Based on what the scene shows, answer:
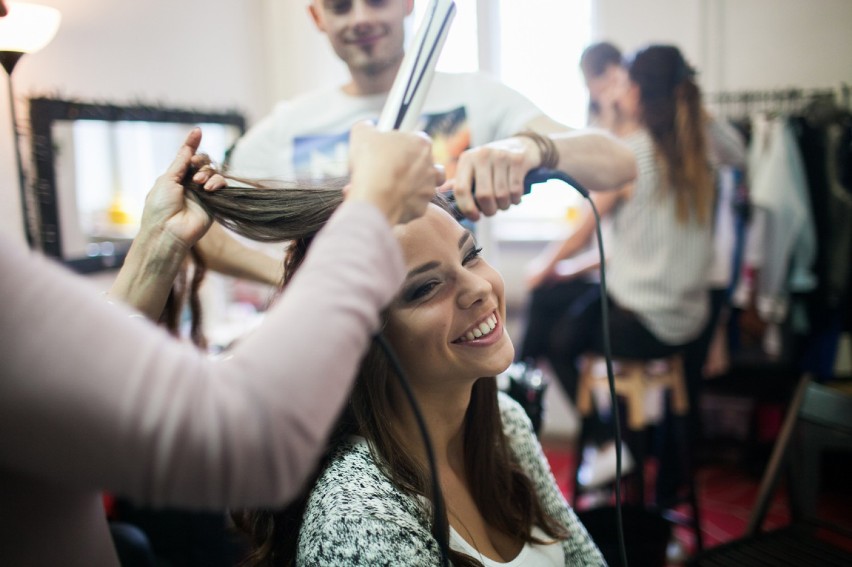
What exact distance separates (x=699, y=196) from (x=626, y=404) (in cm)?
77

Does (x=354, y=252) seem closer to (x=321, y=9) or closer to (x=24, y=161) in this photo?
(x=321, y=9)

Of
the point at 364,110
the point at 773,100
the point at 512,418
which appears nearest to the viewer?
the point at 512,418

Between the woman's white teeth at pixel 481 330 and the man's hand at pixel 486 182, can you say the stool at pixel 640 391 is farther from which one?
the man's hand at pixel 486 182

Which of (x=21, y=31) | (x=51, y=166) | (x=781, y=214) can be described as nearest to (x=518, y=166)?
(x=21, y=31)

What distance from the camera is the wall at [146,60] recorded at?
201 cm

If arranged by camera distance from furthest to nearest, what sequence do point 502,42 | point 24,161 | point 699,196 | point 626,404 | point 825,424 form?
point 502,42, point 626,404, point 699,196, point 24,161, point 825,424

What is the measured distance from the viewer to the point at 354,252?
20.0 inches

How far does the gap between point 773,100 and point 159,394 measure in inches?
127

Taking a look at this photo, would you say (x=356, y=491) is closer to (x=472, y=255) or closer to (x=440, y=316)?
(x=440, y=316)

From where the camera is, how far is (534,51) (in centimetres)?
361

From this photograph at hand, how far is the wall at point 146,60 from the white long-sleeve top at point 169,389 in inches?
56.8

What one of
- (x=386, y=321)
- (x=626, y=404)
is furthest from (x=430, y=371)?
(x=626, y=404)

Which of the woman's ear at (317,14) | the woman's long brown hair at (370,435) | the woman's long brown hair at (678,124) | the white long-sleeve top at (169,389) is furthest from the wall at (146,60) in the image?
the woman's long brown hair at (678,124)

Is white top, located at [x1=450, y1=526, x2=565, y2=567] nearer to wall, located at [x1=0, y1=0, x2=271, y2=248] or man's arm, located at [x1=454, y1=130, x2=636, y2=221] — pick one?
man's arm, located at [x1=454, y1=130, x2=636, y2=221]
